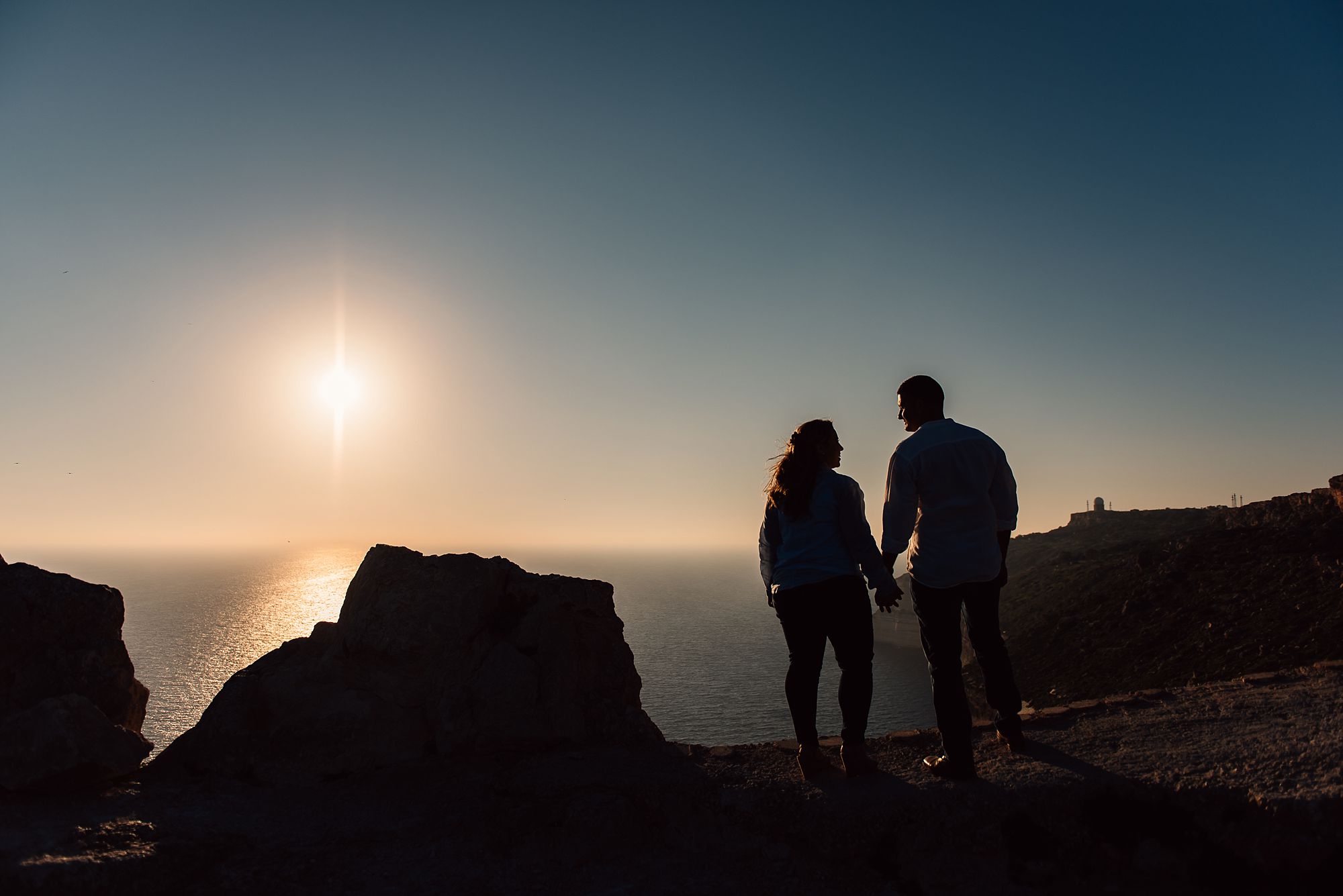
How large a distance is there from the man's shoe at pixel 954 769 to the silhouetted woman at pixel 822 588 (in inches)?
17.3

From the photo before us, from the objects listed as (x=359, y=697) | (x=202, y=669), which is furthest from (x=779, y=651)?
(x=359, y=697)

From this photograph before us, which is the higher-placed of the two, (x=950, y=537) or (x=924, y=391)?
(x=924, y=391)

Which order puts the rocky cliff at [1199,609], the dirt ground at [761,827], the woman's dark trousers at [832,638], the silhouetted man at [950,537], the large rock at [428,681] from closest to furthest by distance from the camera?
the dirt ground at [761,827]
the silhouetted man at [950,537]
the woman's dark trousers at [832,638]
the large rock at [428,681]
the rocky cliff at [1199,609]

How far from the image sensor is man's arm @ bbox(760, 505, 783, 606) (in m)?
5.39

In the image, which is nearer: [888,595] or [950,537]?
[888,595]

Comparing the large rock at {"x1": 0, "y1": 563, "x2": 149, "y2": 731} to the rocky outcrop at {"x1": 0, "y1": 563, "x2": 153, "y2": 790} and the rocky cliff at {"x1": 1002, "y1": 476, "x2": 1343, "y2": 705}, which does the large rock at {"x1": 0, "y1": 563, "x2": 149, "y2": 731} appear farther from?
the rocky cliff at {"x1": 1002, "y1": 476, "x2": 1343, "y2": 705}

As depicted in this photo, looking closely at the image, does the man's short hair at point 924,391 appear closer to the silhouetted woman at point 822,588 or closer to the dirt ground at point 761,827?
the silhouetted woman at point 822,588

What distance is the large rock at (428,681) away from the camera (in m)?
6.11

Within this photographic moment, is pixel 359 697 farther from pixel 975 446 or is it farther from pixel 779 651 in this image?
pixel 779 651

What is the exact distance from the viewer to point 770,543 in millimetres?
5469

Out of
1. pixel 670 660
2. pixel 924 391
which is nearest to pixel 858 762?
pixel 924 391

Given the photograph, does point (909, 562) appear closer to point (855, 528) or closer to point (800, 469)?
point (855, 528)

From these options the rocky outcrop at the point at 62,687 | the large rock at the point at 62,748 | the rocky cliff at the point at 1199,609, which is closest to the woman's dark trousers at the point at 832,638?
the large rock at the point at 62,748

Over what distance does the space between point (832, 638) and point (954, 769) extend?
1121mm
